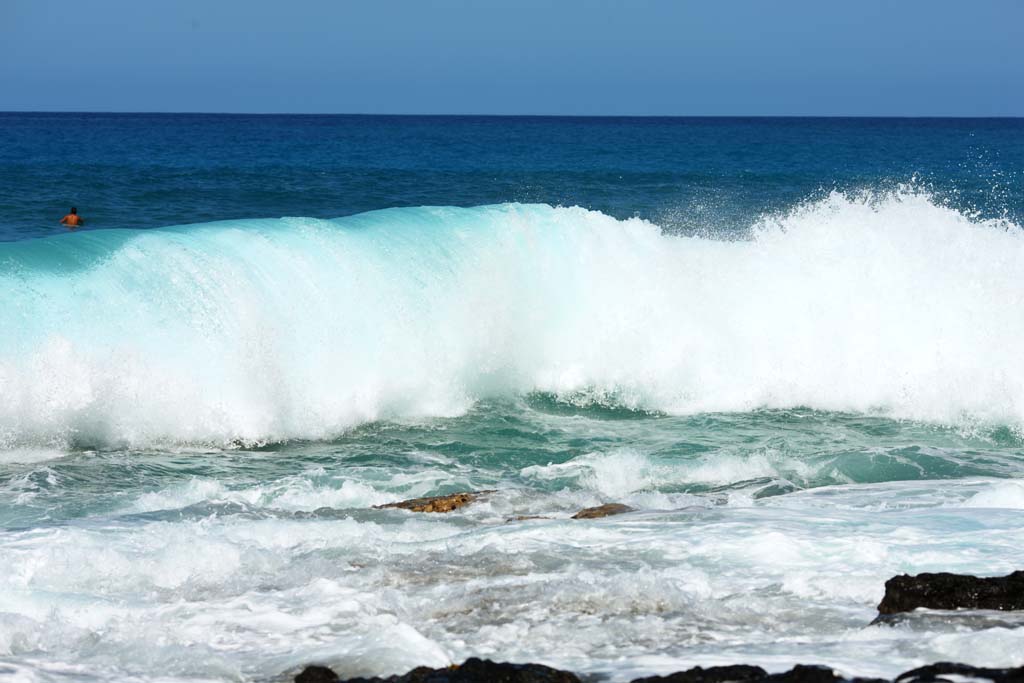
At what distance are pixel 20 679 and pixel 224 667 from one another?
35.9 inches

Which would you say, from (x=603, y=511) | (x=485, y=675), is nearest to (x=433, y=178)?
(x=603, y=511)

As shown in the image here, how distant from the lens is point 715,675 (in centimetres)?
486

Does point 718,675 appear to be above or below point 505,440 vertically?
above

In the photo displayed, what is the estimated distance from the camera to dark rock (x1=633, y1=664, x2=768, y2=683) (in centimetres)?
483

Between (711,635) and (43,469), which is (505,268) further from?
(711,635)

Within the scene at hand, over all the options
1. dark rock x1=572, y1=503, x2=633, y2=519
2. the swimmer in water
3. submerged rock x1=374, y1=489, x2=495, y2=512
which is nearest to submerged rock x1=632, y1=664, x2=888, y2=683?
dark rock x1=572, y1=503, x2=633, y2=519

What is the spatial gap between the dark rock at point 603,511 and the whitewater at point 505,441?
7.8 inches

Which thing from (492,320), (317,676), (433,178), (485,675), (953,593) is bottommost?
(317,676)

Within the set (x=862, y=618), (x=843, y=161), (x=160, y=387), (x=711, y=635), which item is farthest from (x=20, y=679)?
(x=843, y=161)

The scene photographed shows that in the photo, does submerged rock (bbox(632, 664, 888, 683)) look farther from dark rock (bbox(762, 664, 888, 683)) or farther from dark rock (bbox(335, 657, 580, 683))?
dark rock (bbox(335, 657, 580, 683))

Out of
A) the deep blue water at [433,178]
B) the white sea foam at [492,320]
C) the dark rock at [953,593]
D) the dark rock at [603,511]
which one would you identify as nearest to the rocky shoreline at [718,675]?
the dark rock at [953,593]

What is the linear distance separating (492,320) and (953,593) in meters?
9.26

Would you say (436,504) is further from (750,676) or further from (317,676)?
(750,676)

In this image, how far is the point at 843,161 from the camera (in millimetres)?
55656
